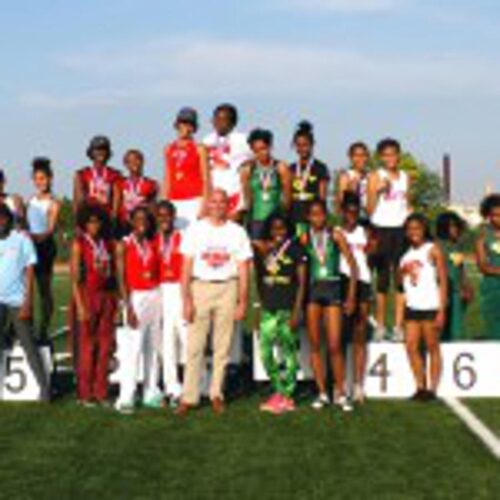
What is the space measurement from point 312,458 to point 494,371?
3517 millimetres

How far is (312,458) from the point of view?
7.55 m

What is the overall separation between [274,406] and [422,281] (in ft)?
6.43

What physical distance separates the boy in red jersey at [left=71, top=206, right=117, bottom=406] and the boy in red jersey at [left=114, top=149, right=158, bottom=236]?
3.54ft

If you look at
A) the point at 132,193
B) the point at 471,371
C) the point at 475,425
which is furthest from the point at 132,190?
the point at 475,425

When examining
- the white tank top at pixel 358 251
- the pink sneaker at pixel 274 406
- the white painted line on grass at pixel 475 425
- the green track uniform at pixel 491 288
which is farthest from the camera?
the green track uniform at pixel 491 288

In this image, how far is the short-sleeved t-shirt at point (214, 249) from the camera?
9664 mm

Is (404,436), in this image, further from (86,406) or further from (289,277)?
(86,406)

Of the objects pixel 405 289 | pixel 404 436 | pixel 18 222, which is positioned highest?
pixel 18 222

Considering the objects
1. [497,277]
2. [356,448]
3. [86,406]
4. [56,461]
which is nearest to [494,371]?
[497,277]

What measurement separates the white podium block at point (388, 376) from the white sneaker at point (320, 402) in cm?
69

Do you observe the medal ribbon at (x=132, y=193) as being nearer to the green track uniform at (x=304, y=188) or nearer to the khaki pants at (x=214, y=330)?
the green track uniform at (x=304, y=188)

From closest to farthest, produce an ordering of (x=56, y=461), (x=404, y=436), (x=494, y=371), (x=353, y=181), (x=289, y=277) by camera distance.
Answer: (x=56, y=461) < (x=404, y=436) < (x=289, y=277) < (x=494, y=371) < (x=353, y=181)

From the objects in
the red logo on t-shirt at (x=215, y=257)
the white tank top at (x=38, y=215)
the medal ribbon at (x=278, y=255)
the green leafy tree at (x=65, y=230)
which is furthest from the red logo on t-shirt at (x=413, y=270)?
the green leafy tree at (x=65, y=230)

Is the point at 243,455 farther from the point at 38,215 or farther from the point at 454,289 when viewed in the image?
the point at 38,215
